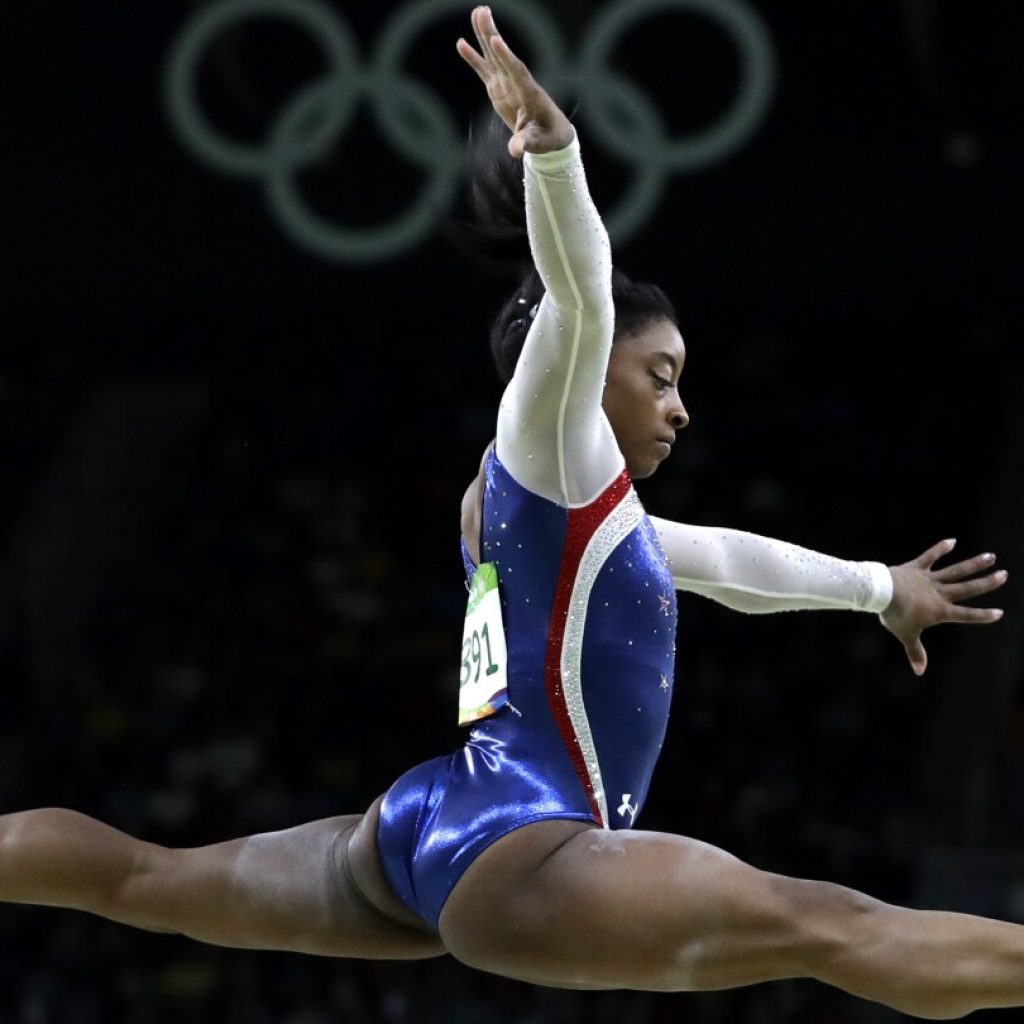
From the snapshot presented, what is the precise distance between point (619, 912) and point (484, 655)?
20.2 inches

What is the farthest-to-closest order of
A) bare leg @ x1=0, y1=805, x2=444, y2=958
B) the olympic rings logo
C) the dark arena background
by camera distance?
the olympic rings logo → the dark arena background → bare leg @ x1=0, y1=805, x2=444, y2=958

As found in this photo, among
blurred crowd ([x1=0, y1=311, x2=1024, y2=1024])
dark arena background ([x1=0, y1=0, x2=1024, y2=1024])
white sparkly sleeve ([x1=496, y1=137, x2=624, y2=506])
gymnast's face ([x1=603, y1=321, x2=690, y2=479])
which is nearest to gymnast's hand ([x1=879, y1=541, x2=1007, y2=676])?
gymnast's face ([x1=603, y1=321, x2=690, y2=479])

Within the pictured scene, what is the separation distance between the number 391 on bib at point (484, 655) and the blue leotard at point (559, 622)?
0.7 inches

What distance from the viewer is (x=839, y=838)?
8.07m

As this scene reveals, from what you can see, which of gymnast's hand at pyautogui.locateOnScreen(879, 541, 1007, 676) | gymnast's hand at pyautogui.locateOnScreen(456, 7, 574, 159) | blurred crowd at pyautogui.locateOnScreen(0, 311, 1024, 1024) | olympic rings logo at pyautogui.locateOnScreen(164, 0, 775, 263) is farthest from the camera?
olympic rings logo at pyautogui.locateOnScreen(164, 0, 775, 263)

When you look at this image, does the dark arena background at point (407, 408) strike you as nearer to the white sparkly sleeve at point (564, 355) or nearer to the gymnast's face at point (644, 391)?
the gymnast's face at point (644, 391)

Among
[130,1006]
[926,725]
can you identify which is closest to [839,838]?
[926,725]

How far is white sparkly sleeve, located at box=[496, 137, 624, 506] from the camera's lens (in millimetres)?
2941

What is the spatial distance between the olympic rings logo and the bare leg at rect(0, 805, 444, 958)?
5504mm

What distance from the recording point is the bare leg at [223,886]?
332 cm

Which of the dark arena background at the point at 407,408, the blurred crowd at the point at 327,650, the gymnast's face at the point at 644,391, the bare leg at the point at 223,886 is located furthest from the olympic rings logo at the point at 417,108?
the bare leg at the point at 223,886

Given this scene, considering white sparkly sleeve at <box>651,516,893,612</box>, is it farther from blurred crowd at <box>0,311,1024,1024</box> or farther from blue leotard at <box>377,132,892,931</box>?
blurred crowd at <box>0,311,1024,1024</box>

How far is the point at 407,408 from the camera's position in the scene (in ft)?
34.0

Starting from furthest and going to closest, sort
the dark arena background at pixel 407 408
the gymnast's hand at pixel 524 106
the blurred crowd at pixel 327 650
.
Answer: the dark arena background at pixel 407 408, the blurred crowd at pixel 327 650, the gymnast's hand at pixel 524 106
